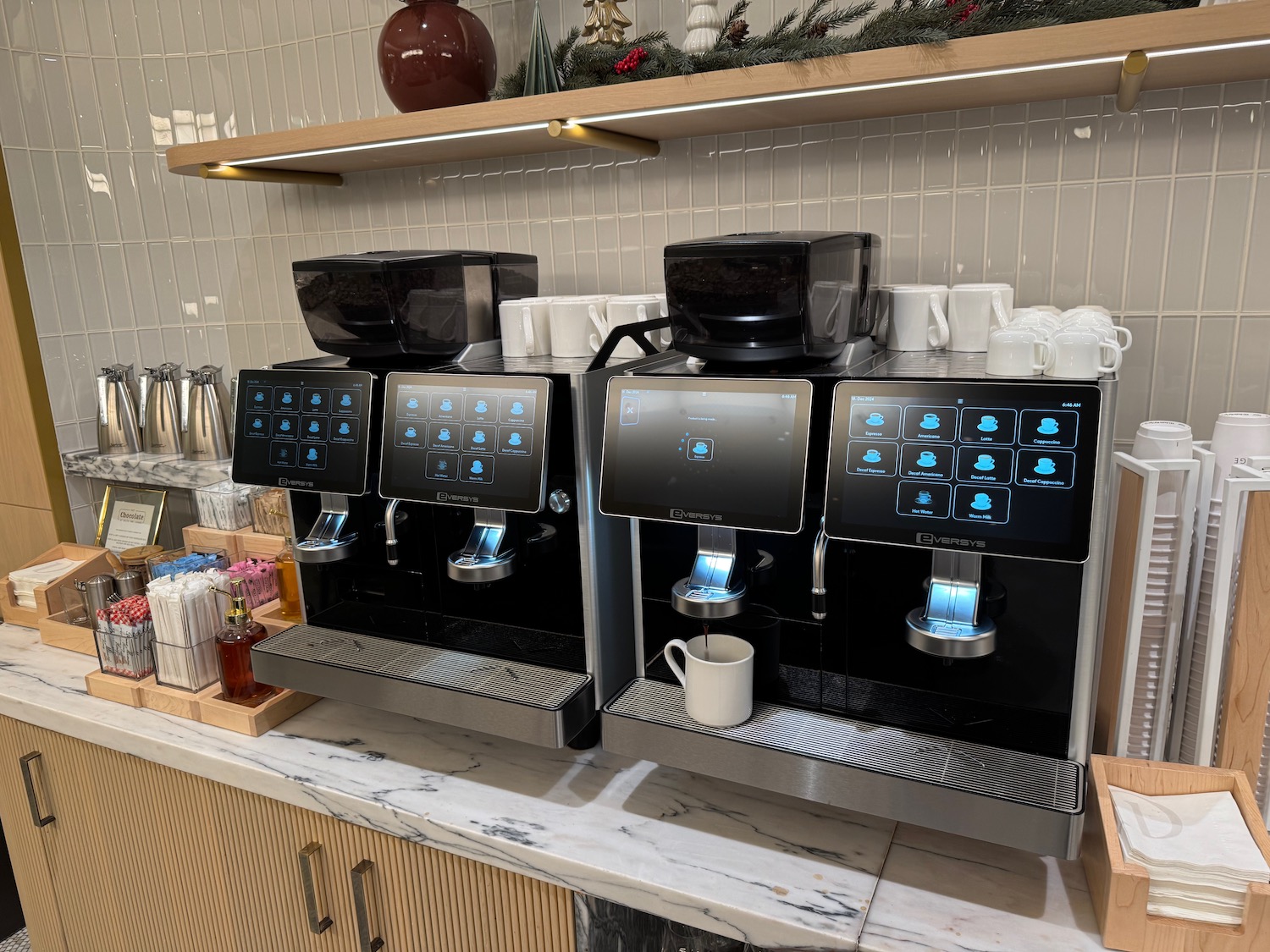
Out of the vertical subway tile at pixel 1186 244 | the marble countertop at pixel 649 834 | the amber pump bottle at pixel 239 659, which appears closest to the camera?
the marble countertop at pixel 649 834

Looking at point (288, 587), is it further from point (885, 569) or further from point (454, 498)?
point (885, 569)

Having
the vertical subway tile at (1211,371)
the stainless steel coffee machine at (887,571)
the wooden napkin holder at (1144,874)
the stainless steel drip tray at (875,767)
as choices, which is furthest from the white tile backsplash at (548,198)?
the stainless steel drip tray at (875,767)

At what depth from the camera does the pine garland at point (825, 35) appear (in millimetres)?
1012

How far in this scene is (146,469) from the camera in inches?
76.4

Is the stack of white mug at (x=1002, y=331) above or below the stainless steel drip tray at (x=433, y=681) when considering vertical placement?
above

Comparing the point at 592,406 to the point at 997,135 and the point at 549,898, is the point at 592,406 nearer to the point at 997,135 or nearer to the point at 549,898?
the point at 549,898

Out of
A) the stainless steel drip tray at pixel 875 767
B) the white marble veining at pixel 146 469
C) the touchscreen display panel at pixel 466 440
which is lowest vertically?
the stainless steel drip tray at pixel 875 767

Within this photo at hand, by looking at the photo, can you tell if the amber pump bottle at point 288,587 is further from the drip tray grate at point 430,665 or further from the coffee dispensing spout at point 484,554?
the coffee dispensing spout at point 484,554

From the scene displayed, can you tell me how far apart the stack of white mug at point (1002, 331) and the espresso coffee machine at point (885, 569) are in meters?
0.04

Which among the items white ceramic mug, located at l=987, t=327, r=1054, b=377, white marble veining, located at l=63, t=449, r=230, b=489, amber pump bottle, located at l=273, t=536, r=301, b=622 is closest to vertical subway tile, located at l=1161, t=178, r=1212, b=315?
white ceramic mug, located at l=987, t=327, r=1054, b=377

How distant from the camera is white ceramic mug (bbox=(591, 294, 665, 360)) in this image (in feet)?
4.06

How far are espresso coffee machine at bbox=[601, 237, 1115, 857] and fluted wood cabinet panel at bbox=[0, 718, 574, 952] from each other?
12.5 inches

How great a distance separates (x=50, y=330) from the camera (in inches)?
77.5

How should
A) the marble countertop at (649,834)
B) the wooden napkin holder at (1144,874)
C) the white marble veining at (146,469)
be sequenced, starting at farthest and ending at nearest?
the white marble veining at (146,469) → the marble countertop at (649,834) → the wooden napkin holder at (1144,874)
